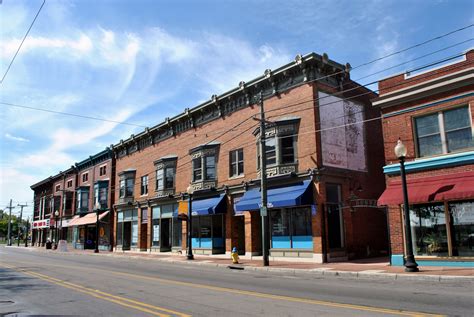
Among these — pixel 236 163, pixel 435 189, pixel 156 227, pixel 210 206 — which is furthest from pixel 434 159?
pixel 156 227

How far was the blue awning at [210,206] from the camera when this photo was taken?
2687cm

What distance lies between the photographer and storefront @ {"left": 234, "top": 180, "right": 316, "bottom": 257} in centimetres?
2144

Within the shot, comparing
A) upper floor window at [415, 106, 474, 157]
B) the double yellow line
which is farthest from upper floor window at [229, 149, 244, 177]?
the double yellow line

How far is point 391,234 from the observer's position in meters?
17.8

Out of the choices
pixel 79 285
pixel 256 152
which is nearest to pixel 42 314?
pixel 79 285

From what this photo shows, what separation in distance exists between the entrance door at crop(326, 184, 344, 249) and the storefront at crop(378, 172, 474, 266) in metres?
4.38

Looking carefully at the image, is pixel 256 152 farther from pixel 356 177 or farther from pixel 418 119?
pixel 418 119

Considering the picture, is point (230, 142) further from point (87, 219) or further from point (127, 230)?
point (87, 219)

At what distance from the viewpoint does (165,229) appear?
35000 millimetres

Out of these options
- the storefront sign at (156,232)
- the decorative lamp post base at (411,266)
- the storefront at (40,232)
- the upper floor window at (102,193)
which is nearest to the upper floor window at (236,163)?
the storefront sign at (156,232)

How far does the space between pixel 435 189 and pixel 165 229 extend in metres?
23.9

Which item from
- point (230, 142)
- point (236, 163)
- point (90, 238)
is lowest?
point (90, 238)

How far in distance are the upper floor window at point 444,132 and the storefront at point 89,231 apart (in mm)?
34362

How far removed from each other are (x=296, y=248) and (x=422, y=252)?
22.4ft
